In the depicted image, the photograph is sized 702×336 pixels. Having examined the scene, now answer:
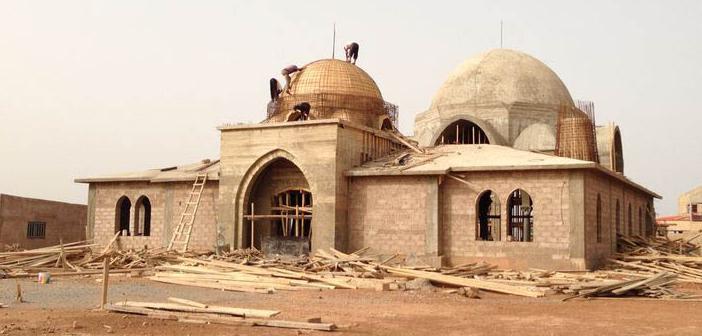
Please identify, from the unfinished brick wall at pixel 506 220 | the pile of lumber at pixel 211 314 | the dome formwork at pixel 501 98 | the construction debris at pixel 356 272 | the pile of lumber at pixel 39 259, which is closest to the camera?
the pile of lumber at pixel 211 314

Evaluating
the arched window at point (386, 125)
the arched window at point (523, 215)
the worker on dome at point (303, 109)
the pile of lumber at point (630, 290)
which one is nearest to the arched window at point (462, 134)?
the arched window at point (386, 125)

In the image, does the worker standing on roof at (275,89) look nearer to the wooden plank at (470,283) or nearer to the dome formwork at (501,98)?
the dome formwork at (501,98)

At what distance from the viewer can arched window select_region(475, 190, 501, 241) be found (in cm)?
2696

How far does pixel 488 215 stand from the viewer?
88.1 feet

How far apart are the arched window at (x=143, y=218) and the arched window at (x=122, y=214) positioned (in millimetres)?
445

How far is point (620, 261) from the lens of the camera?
23.2m

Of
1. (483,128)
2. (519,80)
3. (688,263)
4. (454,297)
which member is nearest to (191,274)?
(454,297)

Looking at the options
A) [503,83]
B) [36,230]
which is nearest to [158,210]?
[36,230]

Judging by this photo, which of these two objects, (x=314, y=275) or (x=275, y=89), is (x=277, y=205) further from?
(x=314, y=275)

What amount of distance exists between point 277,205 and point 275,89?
21.9ft

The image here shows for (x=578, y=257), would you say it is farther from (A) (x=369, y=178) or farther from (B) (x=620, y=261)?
(A) (x=369, y=178)

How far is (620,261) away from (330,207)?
387 inches

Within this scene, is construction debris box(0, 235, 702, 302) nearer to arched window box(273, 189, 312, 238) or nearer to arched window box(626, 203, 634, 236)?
arched window box(273, 189, 312, 238)

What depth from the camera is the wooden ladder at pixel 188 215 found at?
1033 inches
